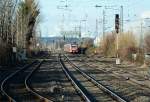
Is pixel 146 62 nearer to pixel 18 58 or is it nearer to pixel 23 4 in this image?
pixel 18 58

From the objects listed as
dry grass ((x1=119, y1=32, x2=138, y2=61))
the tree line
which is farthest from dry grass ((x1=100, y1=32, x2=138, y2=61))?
the tree line

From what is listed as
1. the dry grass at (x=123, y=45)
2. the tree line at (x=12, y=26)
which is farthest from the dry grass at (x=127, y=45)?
the tree line at (x=12, y=26)

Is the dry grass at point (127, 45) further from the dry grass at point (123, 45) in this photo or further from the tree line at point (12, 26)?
the tree line at point (12, 26)

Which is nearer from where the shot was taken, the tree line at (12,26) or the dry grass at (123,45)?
the tree line at (12,26)

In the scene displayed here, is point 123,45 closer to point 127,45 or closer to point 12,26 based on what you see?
point 127,45

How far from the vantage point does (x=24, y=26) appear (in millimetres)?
89750

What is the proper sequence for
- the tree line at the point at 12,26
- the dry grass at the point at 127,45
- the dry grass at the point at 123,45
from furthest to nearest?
the dry grass at the point at 123,45 → the dry grass at the point at 127,45 → the tree line at the point at 12,26

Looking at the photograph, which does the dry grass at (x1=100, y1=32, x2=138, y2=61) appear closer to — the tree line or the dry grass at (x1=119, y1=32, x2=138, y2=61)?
the dry grass at (x1=119, y1=32, x2=138, y2=61)

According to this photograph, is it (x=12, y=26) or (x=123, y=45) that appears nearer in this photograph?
(x=12, y=26)

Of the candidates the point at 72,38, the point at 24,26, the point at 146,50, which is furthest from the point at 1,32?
the point at 72,38

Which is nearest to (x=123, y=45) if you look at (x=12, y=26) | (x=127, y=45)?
(x=127, y=45)

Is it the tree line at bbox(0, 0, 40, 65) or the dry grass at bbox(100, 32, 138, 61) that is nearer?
the tree line at bbox(0, 0, 40, 65)

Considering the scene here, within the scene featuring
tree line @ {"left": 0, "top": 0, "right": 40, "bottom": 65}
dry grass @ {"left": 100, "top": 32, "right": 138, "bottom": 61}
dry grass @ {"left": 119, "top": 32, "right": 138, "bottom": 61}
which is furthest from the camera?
dry grass @ {"left": 100, "top": 32, "right": 138, "bottom": 61}

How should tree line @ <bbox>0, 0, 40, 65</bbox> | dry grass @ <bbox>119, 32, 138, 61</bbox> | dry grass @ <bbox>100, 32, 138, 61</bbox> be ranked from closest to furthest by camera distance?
tree line @ <bbox>0, 0, 40, 65</bbox> → dry grass @ <bbox>119, 32, 138, 61</bbox> → dry grass @ <bbox>100, 32, 138, 61</bbox>
